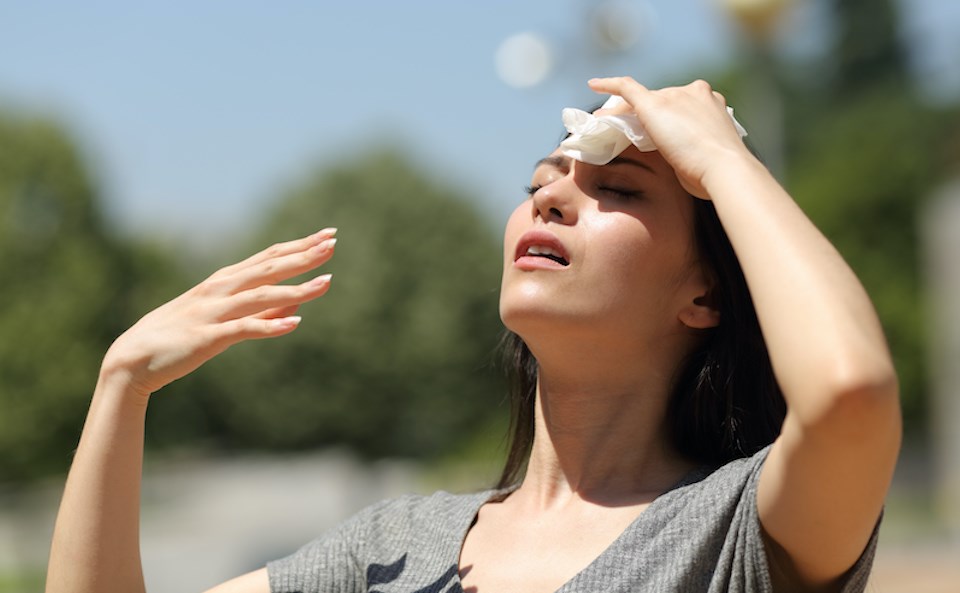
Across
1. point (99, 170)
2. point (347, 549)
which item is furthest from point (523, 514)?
point (99, 170)

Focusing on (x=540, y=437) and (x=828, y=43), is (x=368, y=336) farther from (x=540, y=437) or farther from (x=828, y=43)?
(x=828, y=43)

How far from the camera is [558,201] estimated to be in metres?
2.37

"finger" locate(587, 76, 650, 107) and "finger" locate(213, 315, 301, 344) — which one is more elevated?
"finger" locate(587, 76, 650, 107)

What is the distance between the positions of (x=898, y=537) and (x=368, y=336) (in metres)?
11.6

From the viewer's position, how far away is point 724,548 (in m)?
2.01

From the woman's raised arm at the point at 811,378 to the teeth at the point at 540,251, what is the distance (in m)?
0.41

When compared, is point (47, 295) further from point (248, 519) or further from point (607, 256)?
point (607, 256)

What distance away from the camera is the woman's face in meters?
2.28

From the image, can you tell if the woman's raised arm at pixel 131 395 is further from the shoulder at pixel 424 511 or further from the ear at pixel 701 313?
the ear at pixel 701 313

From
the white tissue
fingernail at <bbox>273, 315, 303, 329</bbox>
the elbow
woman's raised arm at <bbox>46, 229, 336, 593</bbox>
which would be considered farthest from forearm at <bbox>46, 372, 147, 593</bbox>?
the elbow

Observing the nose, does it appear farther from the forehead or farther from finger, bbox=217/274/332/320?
finger, bbox=217/274/332/320

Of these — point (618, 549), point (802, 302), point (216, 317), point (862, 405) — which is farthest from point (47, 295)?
point (862, 405)

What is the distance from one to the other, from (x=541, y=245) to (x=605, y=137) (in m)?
0.24

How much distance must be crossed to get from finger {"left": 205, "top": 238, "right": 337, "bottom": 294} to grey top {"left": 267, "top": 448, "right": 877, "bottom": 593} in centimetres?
59
